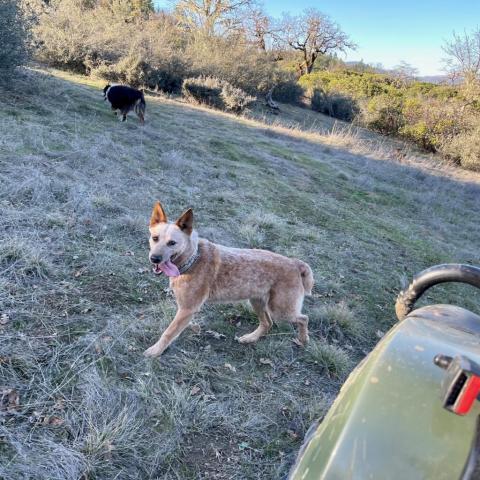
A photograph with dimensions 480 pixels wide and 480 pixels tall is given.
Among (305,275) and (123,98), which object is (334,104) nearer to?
(123,98)

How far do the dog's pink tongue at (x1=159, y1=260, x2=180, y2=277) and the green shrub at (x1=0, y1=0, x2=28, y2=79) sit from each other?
8.73 metres

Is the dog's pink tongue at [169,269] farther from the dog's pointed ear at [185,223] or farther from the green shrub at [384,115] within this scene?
the green shrub at [384,115]

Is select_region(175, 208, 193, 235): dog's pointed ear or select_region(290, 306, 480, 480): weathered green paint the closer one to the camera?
select_region(290, 306, 480, 480): weathered green paint

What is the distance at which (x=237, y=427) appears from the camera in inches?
112

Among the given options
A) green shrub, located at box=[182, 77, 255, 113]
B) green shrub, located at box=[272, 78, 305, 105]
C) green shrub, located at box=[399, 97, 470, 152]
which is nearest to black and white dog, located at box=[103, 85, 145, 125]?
green shrub, located at box=[182, 77, 255, 113]

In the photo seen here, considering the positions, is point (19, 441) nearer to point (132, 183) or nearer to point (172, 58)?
point (132, 183)

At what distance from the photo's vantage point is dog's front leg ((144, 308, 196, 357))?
128 inches

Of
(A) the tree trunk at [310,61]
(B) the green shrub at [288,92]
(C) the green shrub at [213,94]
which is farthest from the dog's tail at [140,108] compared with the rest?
(A) the tree trunk at [310,61]

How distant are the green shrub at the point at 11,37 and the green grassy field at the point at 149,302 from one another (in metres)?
0.60

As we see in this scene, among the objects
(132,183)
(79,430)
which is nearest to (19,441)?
(79,430)

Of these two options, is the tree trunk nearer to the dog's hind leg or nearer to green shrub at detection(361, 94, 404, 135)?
green shrub at detection(361, 94, 404, 135)

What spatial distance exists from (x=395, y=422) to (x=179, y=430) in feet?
6.87

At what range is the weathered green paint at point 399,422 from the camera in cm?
82

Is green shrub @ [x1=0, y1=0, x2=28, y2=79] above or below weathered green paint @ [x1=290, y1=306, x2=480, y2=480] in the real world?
above
